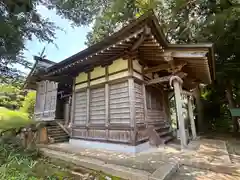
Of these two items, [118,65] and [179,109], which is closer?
[179,109]

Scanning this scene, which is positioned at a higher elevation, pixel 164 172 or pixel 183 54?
pixel 183 54

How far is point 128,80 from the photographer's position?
202 inches

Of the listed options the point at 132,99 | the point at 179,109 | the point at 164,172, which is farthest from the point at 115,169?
the point at 179,109

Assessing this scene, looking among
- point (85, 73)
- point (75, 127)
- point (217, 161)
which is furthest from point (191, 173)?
point (85, 73)

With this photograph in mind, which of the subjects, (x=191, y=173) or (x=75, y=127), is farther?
(x=75, y=127)

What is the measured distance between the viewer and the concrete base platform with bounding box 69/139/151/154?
4.80 m

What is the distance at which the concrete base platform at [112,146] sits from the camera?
4.80 meters

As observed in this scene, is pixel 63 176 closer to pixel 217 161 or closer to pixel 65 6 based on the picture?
pixel 217 161

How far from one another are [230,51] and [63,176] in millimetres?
9647

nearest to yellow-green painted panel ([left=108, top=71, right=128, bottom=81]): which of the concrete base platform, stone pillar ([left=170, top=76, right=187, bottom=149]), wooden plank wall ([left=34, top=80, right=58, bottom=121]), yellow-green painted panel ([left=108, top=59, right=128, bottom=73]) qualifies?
yellow-green painted panel ([left=108, top=59, right=128, bottom=73])

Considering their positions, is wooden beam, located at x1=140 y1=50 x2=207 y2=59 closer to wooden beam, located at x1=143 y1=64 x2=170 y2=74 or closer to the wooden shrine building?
the wooden shrine building

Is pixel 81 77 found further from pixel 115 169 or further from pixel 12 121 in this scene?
pixel 12 121

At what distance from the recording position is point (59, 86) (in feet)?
33.7

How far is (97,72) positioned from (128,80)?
1.73m
